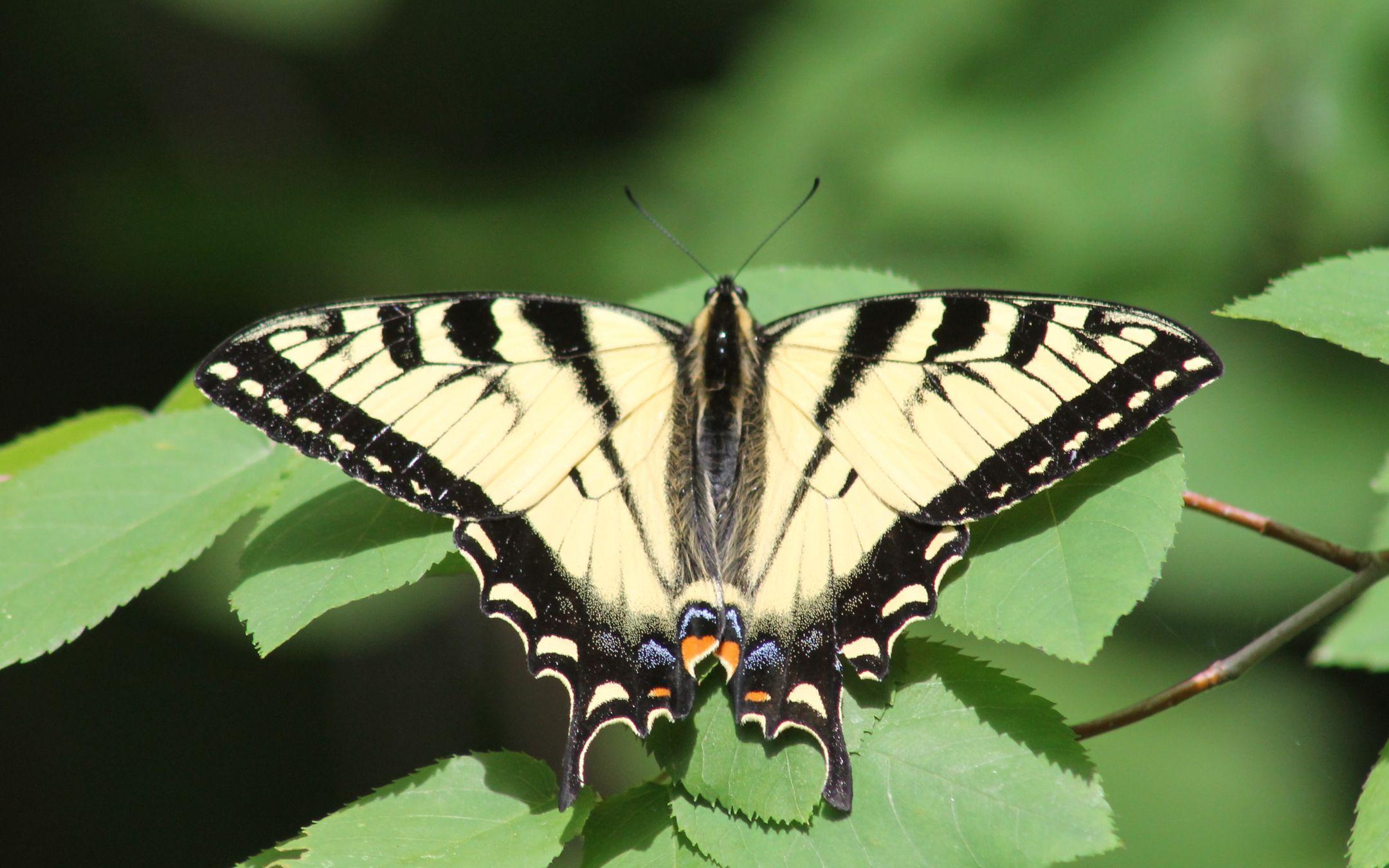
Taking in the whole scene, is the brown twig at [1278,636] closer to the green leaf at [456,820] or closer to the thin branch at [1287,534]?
the thin branch at [1287,534]

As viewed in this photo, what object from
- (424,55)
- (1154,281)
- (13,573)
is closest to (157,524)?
(13,573)

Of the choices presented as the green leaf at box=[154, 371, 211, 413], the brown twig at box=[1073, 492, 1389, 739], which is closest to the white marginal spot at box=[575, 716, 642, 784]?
the brown twig at box=[1073, 492, 1389, 739]

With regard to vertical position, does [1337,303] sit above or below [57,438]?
below

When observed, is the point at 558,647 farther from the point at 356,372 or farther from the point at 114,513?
the point at 114,513

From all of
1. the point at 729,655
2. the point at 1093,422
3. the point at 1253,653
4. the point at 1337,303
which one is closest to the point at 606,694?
the point at 729,655

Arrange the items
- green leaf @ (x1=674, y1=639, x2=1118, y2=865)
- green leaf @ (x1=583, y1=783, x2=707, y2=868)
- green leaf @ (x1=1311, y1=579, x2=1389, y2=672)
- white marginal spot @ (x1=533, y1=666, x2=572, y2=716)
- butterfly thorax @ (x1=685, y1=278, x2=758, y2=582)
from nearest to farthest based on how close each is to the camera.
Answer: green leaf @ (x1=1311, y1=579, x2=1389, y2=672)
green leaf @ (x1=674, y1=639, x2=1118, y2=865)
green leaf @ (x1=583, y1=783, x2=707, y2=868)
white marginal spot @ (x1=533, y1=666, x2=572, y2=716)
butterfly thorax @ (x1=685, y1=278, x2=758, y2=582)

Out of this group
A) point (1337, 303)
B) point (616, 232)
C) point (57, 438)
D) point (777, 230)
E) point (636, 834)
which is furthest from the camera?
point (616, 232)

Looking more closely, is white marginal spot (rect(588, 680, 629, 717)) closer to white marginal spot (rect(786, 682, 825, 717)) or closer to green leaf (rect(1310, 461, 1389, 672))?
white marginal spot (rect(786, 682, 825, 717))
